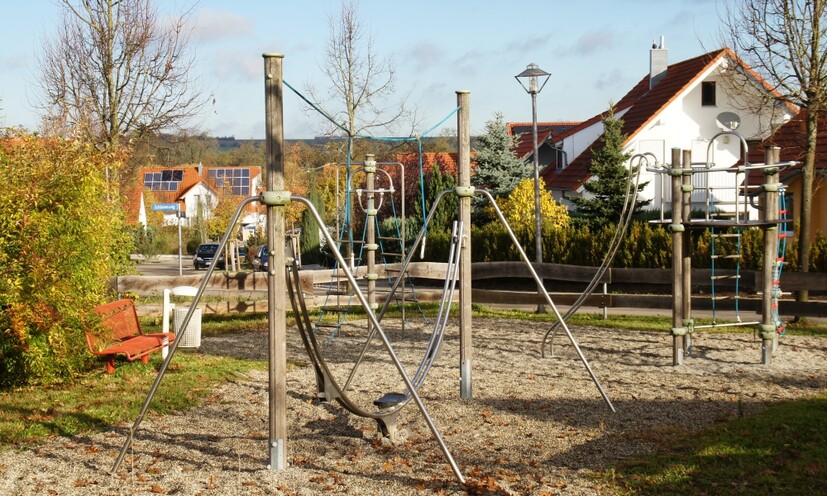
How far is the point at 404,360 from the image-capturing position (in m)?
12.3

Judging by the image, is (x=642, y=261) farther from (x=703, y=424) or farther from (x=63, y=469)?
(x=63, y=469)

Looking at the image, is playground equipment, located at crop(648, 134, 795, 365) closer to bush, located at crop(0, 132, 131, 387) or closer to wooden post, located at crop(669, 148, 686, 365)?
wooden post, located at crop(669, 148, 686, 365)

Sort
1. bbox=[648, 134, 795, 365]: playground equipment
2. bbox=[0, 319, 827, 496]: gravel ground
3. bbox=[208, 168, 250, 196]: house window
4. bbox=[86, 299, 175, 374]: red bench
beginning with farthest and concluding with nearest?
bbox=[208, 168, 250, 196]: house window → bbox=[648, 134, 795, 365]: playground equipment → bbox=[86, 299, 175, 374]: red bench → bbox=[0, 319, 827, 496]: gravel ground

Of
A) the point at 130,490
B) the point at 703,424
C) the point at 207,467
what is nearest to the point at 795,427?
the point at 703,424

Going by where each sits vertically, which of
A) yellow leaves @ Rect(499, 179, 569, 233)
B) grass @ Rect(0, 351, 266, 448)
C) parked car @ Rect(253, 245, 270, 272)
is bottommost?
grass @ Rect(0, 351, 266, 448)

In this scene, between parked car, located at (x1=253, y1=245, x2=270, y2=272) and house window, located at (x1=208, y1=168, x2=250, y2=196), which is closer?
parked car, located at (x1=253, y1=245, x2=270, y2=272)

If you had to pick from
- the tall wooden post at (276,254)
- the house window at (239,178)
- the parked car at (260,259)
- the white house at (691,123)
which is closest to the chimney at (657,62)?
the white house at (691,123)

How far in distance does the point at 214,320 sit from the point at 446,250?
497 inches

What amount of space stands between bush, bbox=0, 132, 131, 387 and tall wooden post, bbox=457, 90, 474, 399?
3796 mm

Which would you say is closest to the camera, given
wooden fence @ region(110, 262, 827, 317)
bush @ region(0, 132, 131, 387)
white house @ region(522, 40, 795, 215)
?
bush @ region(0, 132, 131, 387)

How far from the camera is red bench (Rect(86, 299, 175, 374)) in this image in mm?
10453

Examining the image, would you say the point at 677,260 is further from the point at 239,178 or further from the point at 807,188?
the point at 239,178

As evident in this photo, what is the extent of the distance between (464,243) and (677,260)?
355 cm

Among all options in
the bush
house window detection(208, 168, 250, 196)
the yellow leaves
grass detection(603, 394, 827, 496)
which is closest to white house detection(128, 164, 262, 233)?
house window detection(208, 168, 250, 196)
